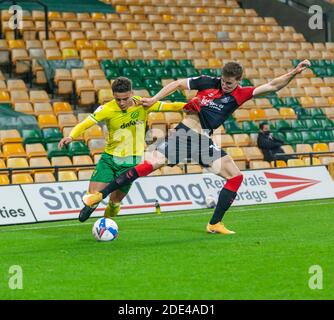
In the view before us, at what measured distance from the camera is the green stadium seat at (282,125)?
25250mm

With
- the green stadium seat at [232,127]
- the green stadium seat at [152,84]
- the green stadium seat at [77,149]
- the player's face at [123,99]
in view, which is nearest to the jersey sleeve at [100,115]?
the player's face at [123,99]

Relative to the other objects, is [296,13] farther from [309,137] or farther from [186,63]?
[309,137]

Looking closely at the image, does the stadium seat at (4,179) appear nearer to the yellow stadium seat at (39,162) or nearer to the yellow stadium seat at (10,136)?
the yellow stadium seat at (39,162)

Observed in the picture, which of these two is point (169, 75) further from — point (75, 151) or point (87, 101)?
point (75, 151)

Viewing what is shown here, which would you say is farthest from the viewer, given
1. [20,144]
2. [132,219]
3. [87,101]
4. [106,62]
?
[106,62]

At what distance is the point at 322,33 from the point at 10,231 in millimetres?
21136

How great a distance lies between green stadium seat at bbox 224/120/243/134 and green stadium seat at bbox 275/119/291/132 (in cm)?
155

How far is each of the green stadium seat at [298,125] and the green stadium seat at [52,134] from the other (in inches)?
311

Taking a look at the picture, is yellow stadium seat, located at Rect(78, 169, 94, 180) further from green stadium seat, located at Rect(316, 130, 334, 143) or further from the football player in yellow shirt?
green stadium seat, located at Rect(316, 130, 334, 143)

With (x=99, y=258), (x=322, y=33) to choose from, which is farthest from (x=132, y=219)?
(x=322, y=33)

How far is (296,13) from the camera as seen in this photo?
32688 mm

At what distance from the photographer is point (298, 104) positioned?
27.2 m

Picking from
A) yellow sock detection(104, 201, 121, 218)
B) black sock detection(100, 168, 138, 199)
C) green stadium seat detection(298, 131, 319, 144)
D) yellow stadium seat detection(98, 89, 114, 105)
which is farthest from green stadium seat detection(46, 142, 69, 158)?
black sock detection(100, 168, 138, 199)

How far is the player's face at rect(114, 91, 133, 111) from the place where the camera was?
12.2 metres
